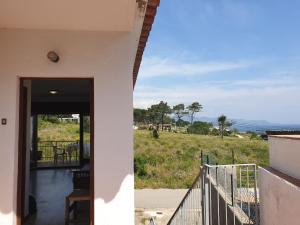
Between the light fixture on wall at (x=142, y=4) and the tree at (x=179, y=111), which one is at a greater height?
the tree at (x=179, y=111)

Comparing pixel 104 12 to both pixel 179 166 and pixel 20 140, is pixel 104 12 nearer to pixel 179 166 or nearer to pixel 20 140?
pixel 20 140

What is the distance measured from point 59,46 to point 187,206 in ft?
16.1

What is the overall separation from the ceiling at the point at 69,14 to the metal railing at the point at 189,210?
12.7 feet

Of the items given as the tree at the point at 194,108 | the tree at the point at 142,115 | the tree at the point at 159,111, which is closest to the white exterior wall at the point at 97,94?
the tree at the point at 142,115

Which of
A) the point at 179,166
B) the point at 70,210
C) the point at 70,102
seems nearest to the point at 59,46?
the point at 70,210

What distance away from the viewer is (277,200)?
4.31 m

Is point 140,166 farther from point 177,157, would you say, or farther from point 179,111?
point 179,111

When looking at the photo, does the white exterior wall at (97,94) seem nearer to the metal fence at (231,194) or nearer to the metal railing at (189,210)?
the metal fence at (231,194)

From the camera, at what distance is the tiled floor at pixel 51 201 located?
4688 mm

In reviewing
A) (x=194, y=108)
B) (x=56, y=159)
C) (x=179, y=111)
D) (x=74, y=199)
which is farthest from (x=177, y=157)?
(x=194, y=108)

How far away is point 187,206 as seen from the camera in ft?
23.3

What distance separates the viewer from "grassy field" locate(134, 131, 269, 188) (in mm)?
18047

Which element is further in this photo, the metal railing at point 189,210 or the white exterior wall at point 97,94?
the metal railing at point 189,210

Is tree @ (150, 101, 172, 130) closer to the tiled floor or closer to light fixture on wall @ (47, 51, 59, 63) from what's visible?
the tiled floor
